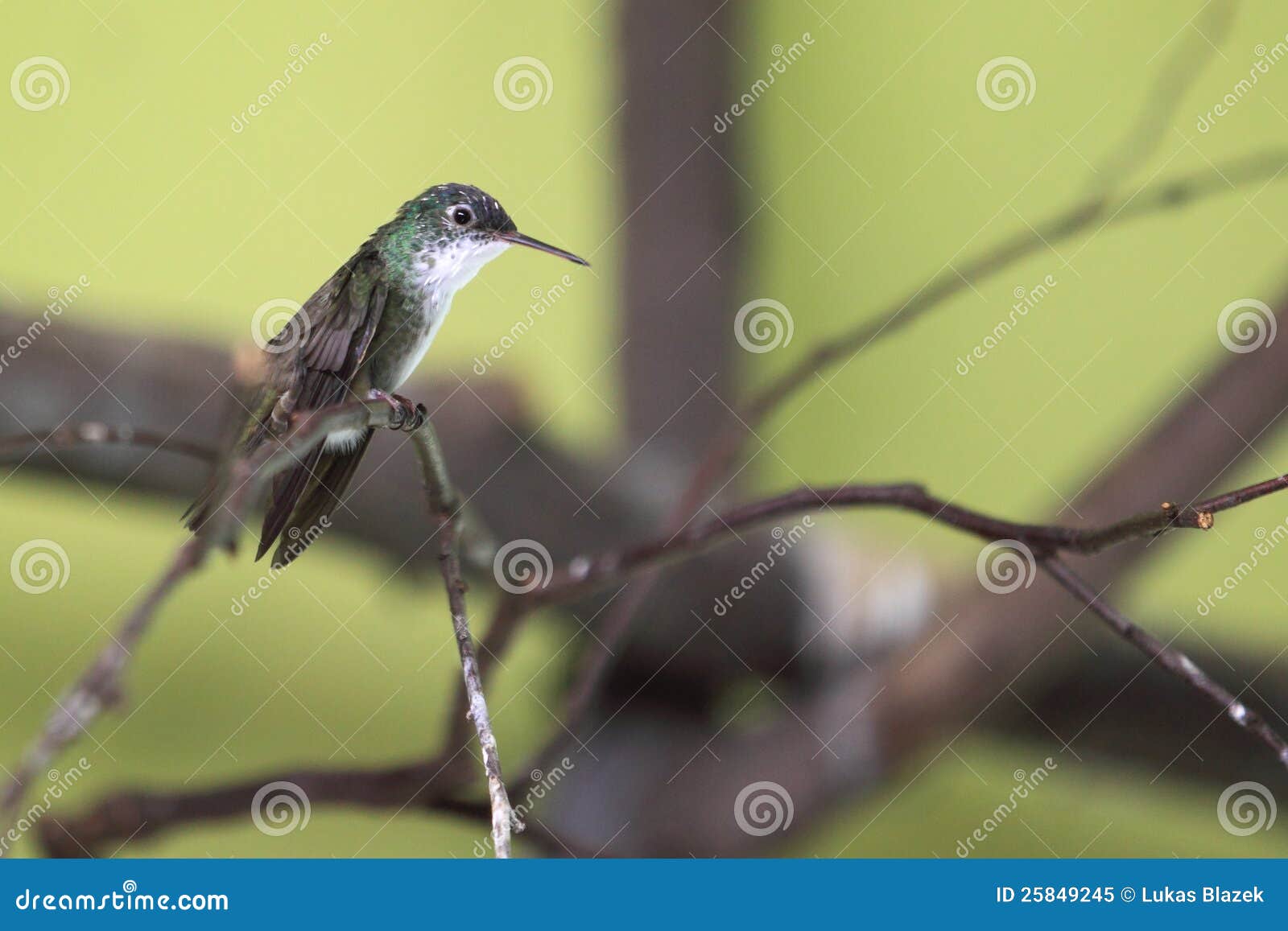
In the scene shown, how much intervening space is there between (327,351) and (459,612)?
5.1 inches

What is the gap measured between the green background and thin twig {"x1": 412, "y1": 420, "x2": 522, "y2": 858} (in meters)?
1.18

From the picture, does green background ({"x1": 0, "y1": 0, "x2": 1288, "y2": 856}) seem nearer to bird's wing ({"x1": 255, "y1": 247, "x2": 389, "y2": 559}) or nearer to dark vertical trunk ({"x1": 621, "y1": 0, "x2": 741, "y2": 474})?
dark vertical trunk ({"x1": 621, "y1": 0, "x2": 741, "y2": 474})

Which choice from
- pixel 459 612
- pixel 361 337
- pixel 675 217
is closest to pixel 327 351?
pixel 361 337

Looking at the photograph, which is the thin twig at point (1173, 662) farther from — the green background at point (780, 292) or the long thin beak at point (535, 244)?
the green background at point (780, 292)

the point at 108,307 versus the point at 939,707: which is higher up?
the point at 939,707

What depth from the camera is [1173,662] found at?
514mm

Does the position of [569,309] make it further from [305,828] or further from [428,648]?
[305,828]

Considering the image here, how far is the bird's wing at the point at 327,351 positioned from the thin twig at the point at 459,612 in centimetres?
4

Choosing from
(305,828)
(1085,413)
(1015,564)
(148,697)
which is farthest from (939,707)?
(148,697)

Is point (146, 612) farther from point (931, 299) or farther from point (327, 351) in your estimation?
point (931, 299)

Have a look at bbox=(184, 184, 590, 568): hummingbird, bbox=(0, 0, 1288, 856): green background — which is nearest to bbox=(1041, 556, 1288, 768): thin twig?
bbox=(184, 184, 590, 568): hummingbird

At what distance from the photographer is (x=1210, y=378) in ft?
4.98

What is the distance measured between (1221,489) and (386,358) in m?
1.31

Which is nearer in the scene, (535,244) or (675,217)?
(535,244)
